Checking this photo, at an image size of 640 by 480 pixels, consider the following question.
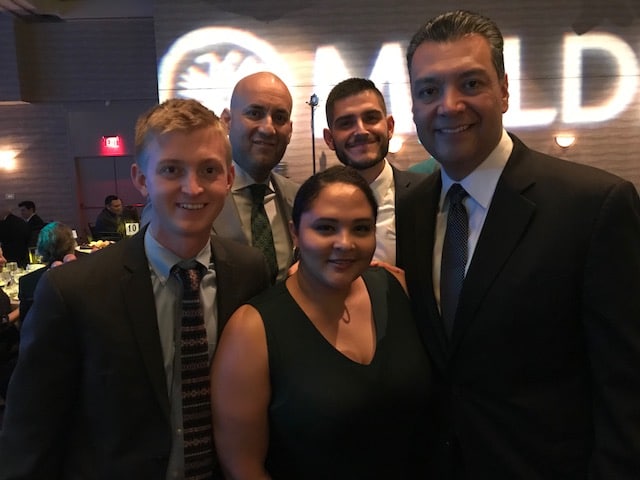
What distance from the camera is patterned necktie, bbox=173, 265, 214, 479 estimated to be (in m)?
1.49

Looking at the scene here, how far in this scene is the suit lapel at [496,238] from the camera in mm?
1401

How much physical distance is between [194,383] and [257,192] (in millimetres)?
1169

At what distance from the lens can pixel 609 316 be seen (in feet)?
4.22

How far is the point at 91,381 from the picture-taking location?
1.42 m

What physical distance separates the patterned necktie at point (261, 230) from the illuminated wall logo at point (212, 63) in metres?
5.92

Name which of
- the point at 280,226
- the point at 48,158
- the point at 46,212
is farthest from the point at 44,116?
the point at 280,226

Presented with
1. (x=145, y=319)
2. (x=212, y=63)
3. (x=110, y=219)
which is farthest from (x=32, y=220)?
(x=145, y=319)

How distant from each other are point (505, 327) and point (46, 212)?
1030 cm

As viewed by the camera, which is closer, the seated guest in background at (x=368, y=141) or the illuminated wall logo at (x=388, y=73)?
the seated guest in background at (x=368, y=141)

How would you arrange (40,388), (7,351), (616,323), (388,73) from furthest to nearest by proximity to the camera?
(388,73) < (7,351) < (40,388) < (616,323)

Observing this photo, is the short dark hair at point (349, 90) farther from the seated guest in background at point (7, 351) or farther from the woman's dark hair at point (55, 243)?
the woman's dark hair at point (55, 243)

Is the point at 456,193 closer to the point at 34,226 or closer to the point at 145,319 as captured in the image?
the point at 145,319

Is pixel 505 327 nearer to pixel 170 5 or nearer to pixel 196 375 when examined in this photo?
pixel 196 375

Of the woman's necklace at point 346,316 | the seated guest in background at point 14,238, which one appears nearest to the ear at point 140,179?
the woman's necklace at point 346,316
